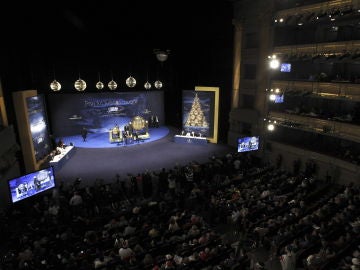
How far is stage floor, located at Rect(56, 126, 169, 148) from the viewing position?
23.2 m

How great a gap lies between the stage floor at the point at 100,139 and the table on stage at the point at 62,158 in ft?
9.15

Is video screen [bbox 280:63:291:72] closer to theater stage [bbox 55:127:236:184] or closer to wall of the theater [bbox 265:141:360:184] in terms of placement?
wall of the theater [bbox 265:141:360:184]

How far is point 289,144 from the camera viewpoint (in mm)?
19547

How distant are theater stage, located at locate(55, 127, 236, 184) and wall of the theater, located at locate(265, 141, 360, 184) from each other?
3.39m

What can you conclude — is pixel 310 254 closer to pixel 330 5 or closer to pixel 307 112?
pixel 307 112

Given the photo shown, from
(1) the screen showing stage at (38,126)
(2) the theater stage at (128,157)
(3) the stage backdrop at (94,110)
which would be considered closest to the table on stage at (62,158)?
(2) the theater stage at (128,157)

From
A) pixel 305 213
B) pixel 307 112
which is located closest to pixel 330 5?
pixel 307 112

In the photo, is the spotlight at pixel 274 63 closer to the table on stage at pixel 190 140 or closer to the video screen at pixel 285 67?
the video screen at pixel 285 67

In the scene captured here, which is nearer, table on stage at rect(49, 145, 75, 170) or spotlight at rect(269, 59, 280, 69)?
table on stage at rect(49, 145, 75, 170)

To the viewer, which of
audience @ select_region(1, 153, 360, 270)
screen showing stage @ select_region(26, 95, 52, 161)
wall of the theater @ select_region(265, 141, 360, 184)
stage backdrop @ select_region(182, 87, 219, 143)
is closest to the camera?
audience @ select_region(1, 153, 360, 270)

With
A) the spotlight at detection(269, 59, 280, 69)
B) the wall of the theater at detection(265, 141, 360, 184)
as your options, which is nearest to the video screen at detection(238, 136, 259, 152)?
the wall of the theater at detection(265, 141, 360, 184)

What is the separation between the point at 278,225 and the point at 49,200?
10453mm

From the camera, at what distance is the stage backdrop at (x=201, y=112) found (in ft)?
78.7

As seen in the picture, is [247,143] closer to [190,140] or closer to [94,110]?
[190,140]
